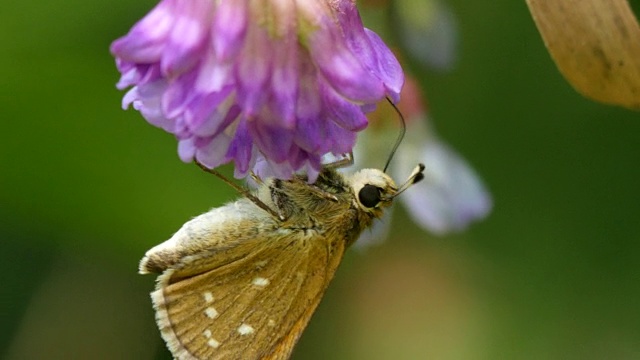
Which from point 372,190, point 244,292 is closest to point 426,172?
point 372,190

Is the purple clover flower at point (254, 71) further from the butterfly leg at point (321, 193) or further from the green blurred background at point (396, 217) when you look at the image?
the green blurred background at point (396, 217)

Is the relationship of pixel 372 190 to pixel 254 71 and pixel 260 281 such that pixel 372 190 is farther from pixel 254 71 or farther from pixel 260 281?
pixel 254 71

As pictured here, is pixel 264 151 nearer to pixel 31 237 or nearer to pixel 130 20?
pixel 130 20

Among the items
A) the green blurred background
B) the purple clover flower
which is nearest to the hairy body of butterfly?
the purple clover flower

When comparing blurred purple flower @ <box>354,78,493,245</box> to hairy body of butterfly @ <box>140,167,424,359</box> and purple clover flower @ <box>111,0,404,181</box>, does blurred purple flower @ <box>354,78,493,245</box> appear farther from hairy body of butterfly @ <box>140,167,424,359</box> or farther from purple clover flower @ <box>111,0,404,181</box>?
purple clover flower @ <box>111,0,404,181</box>

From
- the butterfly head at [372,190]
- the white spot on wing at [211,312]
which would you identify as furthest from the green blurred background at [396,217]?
the white spot on wing at [211,312]

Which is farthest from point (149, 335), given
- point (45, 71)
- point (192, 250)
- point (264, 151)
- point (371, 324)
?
point (264, 151)
